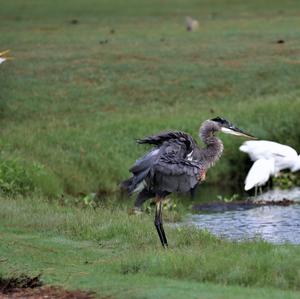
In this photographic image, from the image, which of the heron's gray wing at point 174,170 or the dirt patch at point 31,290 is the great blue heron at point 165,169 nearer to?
the heron's gray wing at point 174,170

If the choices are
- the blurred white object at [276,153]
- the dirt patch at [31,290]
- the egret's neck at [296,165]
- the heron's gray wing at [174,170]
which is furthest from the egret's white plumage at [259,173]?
the dirt patch at [31,290]

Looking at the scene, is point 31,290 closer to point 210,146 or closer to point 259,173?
point 210,146

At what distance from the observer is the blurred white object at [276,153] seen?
17.2m

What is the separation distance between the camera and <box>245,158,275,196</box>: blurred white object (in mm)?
16766

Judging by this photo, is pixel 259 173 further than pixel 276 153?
No

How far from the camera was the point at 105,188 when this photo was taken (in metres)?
17.5

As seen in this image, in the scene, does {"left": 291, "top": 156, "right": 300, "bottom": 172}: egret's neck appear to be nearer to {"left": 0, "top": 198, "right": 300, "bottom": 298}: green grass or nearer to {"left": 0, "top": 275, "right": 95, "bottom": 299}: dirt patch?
{"left": 0, "top": 198, "right": 300, "bottom": 298}: green grass

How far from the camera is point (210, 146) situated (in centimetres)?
1103

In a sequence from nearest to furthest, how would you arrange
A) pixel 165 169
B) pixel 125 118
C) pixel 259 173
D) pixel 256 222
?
pixel 165 169, pixel 256 222, pixel 259 173, pixel 125 118

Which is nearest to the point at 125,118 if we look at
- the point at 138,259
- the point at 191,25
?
the point at 138,259

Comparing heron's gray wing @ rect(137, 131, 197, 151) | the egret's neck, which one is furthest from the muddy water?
heron's gray wing @ rect(137, 131, 197, 151)

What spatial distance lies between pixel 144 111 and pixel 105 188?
3.81m

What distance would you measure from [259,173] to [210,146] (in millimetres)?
6028

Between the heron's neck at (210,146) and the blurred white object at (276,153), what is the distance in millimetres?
6082
